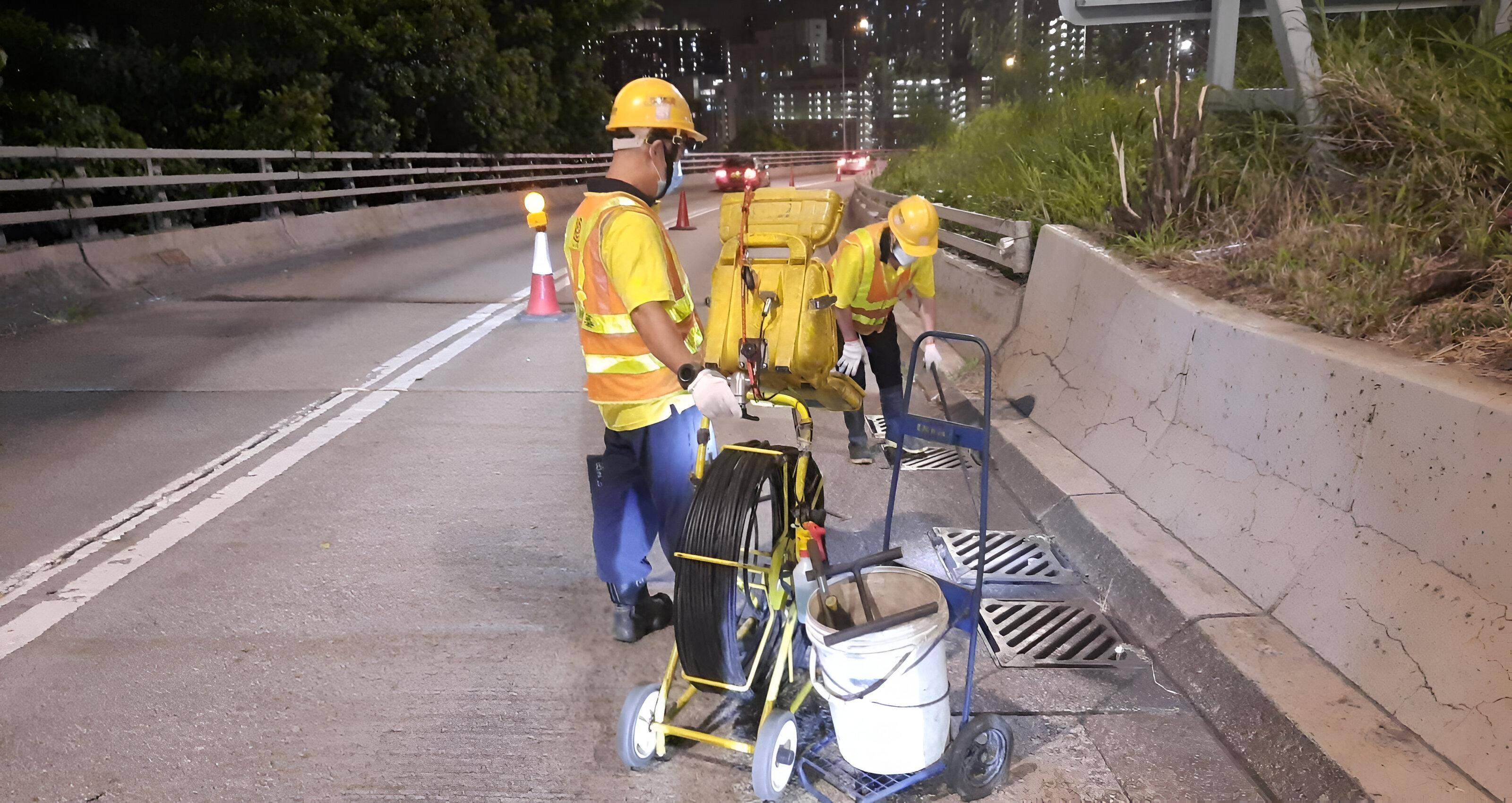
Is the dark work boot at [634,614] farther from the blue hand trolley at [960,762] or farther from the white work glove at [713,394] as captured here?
the white work glove at [713,394]

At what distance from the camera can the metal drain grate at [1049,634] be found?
12.8ft

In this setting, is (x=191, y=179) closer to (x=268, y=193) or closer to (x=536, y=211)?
(x=268, y=193)

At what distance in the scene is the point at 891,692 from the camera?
114 inches

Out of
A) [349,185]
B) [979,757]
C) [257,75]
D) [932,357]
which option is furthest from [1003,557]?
[257,75]

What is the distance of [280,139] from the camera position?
20.3 m

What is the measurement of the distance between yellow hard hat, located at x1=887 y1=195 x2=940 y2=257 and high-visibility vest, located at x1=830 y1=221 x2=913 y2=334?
0.54 ft

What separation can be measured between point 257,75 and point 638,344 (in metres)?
22.0

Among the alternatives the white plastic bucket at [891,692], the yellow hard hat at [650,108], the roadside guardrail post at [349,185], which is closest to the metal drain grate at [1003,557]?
the white plastic bucket at [891,692]

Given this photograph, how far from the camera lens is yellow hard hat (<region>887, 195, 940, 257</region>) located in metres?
5.52

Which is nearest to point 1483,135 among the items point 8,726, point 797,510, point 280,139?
point 797,510

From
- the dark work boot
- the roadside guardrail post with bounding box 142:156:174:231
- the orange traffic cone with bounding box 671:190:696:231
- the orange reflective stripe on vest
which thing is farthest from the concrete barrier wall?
the orange traffic cone with bounding box 671:190:696:231

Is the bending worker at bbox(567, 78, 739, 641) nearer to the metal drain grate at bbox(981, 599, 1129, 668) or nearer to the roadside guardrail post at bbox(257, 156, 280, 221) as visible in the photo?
the metal drain grate at bbox(981, 599, 1129, 668)

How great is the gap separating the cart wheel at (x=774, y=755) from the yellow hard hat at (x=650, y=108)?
1897mm

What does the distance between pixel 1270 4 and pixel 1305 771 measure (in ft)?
18.6
